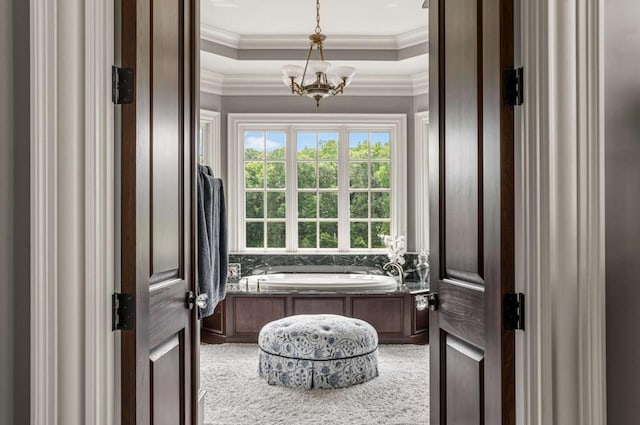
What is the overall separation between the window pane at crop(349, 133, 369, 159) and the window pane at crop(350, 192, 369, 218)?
1.36ft

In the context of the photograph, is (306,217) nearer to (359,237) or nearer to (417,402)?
(359,237)

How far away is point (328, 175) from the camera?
573 centimetres

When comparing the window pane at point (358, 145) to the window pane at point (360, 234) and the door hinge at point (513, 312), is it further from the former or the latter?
the door hinge at point (513, 312)

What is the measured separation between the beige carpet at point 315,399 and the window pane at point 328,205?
6.19 feet

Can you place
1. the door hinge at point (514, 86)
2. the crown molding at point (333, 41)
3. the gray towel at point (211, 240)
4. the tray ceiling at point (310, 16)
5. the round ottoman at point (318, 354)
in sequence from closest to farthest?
the door hinge at point (514, 86) < the gray towel at point (211, 240) < the round ottoman at point (318, 354) < the tray ceiling at point (310, 16) < the crown molding at point (333, 41)

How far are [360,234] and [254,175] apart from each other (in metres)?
1.32

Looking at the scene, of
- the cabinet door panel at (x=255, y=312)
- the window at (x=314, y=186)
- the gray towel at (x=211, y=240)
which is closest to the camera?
the gray towel at (x=211, y=240)

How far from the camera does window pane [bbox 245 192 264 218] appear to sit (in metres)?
5.73

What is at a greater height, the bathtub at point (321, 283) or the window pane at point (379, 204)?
the window pane at point (379, 204)

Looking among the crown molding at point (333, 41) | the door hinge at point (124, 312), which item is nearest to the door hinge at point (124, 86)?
the door hinge at point (124, 312)

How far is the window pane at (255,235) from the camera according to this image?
5.73m
